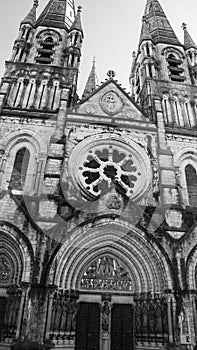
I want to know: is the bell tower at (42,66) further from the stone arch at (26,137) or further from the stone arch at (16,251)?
the stone arch at (16,251)

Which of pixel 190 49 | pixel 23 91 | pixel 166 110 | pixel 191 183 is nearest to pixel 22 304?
pixel 191 183

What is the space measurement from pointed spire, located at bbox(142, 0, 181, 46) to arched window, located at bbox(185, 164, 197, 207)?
41.3 ft

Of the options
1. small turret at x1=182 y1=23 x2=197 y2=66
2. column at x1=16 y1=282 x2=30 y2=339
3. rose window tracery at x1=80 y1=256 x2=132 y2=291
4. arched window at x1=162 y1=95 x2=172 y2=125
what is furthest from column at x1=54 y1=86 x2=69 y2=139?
small turret at x1=182 y1=23 x2=197 y2=66

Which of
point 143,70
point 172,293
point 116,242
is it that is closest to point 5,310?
point 116,242

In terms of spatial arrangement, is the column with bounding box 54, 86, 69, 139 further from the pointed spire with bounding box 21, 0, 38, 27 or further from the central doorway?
the central doorway

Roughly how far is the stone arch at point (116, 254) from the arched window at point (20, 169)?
14.0 ft

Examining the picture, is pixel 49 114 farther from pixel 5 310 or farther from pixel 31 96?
pixel 5 310

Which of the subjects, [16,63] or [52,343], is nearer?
[52,343]

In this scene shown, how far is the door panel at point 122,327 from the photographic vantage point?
33.0 feet

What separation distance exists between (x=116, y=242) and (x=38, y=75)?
11.8 meters

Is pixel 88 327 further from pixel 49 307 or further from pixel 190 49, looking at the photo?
pixel 190 49

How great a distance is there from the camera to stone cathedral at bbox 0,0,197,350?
9695 millimetres

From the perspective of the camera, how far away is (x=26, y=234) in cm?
1049

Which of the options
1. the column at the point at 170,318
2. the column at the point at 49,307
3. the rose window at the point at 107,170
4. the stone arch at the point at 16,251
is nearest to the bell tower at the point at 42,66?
the rose window at the point at 107,170
